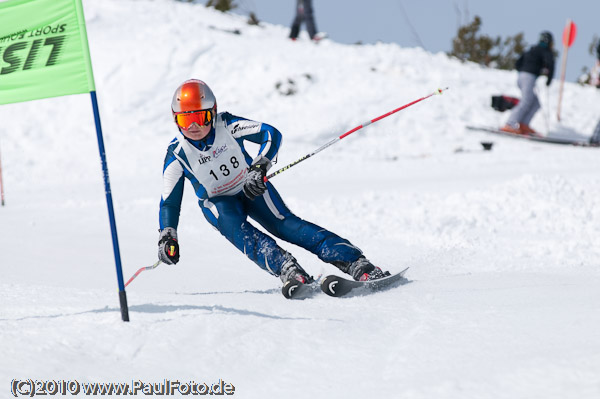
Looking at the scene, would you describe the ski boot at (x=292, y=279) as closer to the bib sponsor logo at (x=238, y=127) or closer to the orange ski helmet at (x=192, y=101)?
the bib sponsor logo at (x=238, y=127)

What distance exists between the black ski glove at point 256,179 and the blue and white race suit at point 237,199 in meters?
0.10

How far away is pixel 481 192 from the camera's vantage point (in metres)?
7.18

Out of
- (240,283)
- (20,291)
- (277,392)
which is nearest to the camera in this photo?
(277,392)

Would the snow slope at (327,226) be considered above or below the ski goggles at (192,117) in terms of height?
below

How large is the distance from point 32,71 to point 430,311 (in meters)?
2.29

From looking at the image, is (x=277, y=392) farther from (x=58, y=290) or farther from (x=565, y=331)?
(x=58, y=290)

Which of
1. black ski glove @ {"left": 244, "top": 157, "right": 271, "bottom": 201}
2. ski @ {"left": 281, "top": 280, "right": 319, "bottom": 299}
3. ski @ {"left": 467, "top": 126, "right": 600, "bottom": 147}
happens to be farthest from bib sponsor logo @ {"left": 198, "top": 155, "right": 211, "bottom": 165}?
ski @ {"left": 467, "top": 126, "right": 600, "bottom": 147}

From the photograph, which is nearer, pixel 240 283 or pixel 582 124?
pixel 240 283

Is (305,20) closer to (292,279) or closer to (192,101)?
(192,101)

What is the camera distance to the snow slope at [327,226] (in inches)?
101

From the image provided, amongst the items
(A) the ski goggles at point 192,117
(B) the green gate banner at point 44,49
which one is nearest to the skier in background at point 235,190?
(A) the ski goggles at point 192,117

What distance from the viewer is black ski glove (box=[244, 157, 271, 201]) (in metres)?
4.15

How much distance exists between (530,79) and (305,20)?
6831 mm

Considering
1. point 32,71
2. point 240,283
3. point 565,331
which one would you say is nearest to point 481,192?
point 240,283
